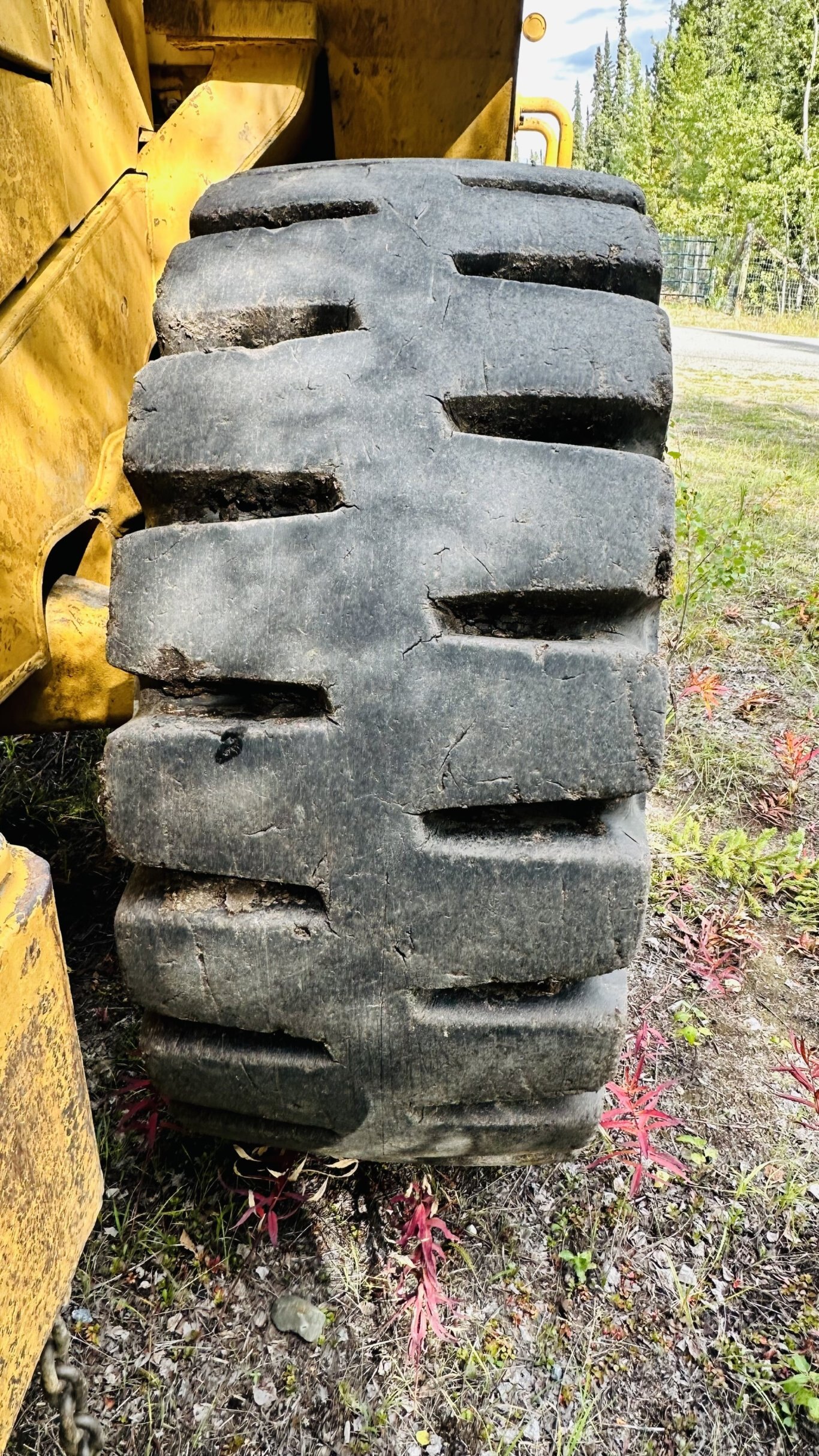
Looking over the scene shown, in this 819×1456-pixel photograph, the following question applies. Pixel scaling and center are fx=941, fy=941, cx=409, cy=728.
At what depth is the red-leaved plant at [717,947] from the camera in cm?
185

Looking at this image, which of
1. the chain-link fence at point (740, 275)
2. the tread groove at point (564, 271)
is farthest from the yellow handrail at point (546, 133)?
the chain-link fence at point (740, 275)

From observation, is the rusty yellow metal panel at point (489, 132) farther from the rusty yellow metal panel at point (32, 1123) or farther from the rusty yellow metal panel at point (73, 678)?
the rusty yellow metal panel at point (32, 1123)

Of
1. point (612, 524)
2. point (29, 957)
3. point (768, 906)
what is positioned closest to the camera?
point (29, 957)

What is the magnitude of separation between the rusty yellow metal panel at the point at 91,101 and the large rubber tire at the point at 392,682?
17 centimetres

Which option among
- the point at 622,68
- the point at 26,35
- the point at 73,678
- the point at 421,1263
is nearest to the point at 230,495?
the point at 73,678

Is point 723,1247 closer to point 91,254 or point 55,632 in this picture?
point 55,632

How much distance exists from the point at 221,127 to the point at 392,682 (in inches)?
34.8

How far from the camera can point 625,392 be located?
40.4 inches

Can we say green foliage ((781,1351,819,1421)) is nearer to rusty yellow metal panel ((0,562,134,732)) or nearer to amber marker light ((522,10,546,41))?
rusty yellow metal panel ((0,562,134,732))

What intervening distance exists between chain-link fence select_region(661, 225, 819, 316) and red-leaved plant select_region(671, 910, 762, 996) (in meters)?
21.4

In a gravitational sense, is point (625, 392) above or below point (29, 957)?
above

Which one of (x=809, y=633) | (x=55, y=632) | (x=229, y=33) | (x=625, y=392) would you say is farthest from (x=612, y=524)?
(x=809, y=633)

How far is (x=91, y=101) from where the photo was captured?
1.07 meters

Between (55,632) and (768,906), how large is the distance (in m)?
1.61
